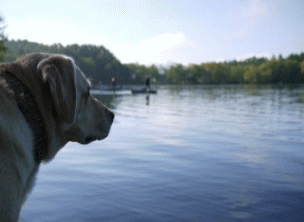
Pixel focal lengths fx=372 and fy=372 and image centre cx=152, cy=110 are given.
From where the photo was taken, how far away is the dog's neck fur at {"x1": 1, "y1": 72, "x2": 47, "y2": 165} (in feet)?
8.73

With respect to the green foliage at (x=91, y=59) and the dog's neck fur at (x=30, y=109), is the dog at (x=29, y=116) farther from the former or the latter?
the green foliage at (x=91, y=59)

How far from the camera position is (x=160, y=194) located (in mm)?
6680

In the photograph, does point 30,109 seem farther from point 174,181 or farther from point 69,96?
A: point 174,181

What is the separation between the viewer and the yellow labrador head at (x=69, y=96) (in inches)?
110

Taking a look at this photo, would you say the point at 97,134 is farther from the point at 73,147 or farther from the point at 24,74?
the point at 73,147

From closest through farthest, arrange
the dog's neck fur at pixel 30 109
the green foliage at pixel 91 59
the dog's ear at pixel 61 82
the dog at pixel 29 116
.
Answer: the dog at pixel 29 116
the dog's neck fur at pixel 30 109
the dog's ear at pixel 61 82
the green foliage at pixel 91 59

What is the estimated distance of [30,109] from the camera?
8.84 feet

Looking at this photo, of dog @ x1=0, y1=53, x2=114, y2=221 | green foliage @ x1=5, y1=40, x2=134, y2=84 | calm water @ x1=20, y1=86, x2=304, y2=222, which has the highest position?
green foliage @ x1=5, y1=40, x2=134, y2=84

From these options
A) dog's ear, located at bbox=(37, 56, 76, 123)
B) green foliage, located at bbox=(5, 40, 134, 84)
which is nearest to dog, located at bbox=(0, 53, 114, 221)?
dog's ear, located at bbox=(37, 56, 76, 123)

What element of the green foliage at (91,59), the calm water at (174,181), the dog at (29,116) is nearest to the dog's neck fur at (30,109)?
the dog at (29,116)

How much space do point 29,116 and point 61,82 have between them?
1.15 ft

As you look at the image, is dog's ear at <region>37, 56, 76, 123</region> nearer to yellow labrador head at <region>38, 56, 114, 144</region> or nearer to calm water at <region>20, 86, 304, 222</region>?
yellow labrador head at <region>38, 56, 114, 144</region>

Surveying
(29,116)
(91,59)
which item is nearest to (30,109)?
(29,116)

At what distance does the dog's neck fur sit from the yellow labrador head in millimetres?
155
